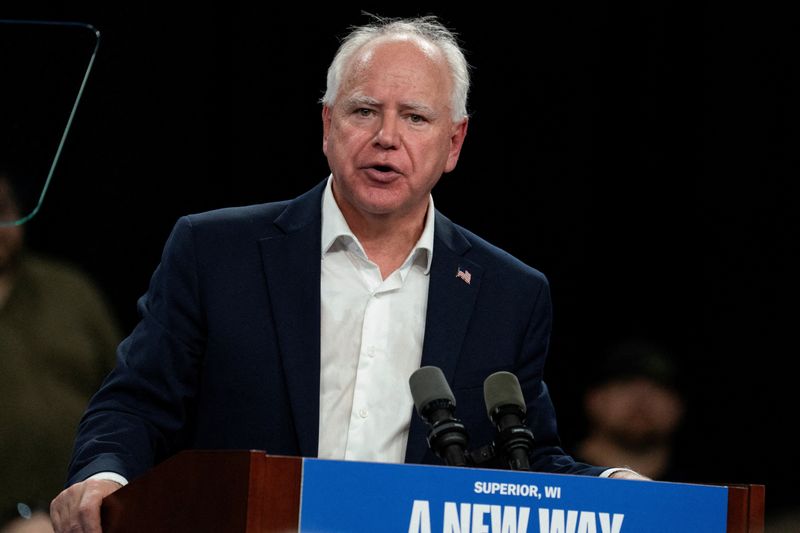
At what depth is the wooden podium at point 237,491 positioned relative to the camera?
1395 mm

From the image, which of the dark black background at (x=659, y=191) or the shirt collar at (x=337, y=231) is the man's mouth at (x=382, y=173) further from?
the dark black background at (x=659, y=191)

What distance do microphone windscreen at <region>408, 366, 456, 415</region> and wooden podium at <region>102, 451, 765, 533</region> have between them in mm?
A: 202

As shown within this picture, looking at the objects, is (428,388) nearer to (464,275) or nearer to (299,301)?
(299,301)

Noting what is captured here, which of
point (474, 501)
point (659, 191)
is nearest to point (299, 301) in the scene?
point (474, 501)

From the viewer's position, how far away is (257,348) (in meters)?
2.22

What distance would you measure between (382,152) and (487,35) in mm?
1930

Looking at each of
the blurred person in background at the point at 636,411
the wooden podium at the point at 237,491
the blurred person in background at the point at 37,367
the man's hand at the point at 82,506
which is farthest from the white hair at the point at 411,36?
the blurred person in background at the point at 636,411

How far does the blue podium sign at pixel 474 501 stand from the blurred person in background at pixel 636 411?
2469mm

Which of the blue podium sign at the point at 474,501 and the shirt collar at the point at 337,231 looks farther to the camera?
the shirt collar at the point at 337,231

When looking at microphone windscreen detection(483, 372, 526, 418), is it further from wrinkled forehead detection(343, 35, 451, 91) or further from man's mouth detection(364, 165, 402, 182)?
wrinkled forehead detection(343, 35, 451, 91)

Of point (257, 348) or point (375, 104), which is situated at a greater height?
point (375, 104)

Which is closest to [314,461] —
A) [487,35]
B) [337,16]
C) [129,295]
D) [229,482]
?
[229,482]

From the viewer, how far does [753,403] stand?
445 cm

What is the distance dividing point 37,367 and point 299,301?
1.36 metres
